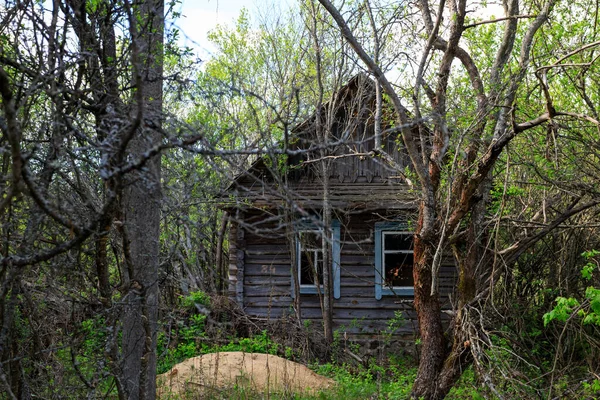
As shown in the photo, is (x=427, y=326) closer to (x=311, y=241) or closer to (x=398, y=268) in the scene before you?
(x=398, y=268)

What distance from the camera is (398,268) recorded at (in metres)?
15.6

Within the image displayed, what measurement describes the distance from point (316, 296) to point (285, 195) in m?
12.7

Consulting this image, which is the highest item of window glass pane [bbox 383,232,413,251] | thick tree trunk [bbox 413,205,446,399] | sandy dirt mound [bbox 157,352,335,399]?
window glass pane [bbox 383,232,413,251]

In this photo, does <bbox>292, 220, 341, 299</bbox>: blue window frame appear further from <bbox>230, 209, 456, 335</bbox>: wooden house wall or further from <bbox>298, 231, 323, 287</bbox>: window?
<bbox>230, 209, 456, 335</bbox>: wooden house wall

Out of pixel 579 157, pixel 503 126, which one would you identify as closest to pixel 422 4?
pixel 503 126

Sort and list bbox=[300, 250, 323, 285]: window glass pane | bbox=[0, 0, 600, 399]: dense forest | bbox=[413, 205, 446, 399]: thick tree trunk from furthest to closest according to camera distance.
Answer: bbox=[300, 250, 323, 285]: window glass pane → bbox=[413, 205, 446, 399]: thick tree trunk → bbox=[0, 0, 600, 399]: dense forest

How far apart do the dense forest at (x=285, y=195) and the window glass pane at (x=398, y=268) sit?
3.58ft

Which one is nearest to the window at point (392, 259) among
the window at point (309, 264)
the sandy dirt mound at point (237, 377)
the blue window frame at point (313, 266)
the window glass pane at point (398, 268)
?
the window glass pane at point (398, 268)

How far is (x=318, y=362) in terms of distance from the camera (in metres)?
14.0

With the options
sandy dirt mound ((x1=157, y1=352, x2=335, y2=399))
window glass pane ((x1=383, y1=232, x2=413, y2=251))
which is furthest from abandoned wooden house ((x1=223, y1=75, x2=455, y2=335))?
sandy dirt mound ((x1=157, y1=352, x2=335, y2=399))

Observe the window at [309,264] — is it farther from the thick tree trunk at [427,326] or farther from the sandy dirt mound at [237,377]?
the thick tree trunk at [427,326]

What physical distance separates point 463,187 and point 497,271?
1225 millimetres

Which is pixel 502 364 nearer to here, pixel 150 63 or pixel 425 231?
pixel 425 231

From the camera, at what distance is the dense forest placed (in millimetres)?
3666
